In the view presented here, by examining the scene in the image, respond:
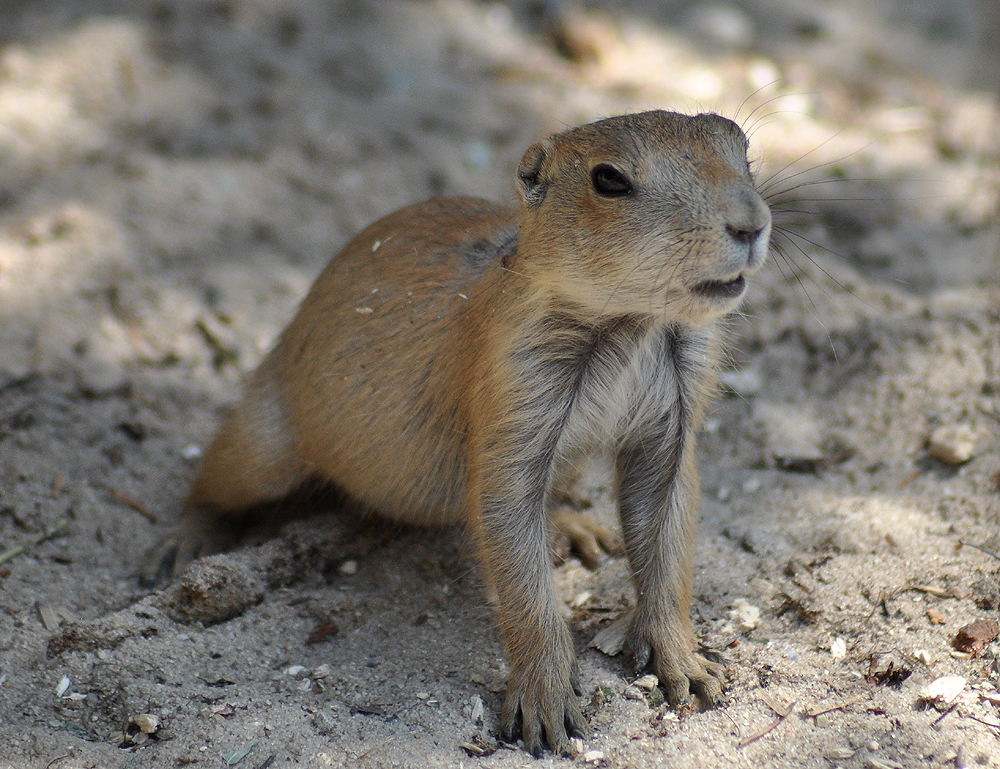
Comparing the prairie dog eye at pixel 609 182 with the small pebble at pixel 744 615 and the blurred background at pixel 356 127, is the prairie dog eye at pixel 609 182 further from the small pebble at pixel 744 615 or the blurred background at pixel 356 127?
the blurred background at pixel 356 127

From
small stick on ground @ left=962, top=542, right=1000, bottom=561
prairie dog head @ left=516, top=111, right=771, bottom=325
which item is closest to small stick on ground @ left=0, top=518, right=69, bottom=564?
prairie dog head @ left=516, top=111, right=771, bottom=325

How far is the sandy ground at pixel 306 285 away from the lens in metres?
2.87

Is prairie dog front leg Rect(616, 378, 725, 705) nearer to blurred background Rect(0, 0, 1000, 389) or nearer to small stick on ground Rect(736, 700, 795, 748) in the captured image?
small stick on ground Rect(736, 700, 795, 748)

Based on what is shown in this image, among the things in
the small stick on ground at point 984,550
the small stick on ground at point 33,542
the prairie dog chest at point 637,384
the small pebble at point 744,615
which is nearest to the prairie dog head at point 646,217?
the prairie dog chest at point 637,384

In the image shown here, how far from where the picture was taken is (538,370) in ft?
9.51

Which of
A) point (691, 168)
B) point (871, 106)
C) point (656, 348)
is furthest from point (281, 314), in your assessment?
point (871, 106)

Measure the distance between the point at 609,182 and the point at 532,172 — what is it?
13.6 inches

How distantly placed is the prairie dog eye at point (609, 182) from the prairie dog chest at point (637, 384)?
48cm

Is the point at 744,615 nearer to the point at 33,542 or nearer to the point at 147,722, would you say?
the point at 147,722

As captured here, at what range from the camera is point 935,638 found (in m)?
2.97

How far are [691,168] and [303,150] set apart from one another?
12.2ft

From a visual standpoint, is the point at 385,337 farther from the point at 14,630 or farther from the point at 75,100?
the point at 75,100

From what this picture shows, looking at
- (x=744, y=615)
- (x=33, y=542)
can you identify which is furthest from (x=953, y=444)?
(x=33, y=542)

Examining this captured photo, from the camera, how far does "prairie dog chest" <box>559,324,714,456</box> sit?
2955 mm
